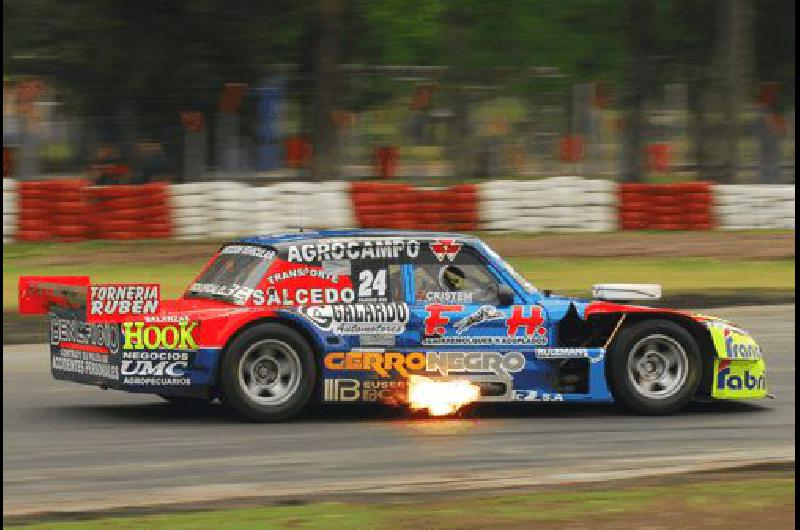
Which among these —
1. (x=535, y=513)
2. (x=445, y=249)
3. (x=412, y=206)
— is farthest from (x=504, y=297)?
(x=412, y=206)

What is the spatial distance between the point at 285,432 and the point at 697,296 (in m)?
10.1

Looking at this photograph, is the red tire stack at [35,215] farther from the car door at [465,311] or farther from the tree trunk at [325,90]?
the car door at [465,311]

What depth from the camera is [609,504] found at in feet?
25.7

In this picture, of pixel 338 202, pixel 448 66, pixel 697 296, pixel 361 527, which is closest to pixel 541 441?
pixel 361 527

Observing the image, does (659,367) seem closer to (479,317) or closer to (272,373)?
(479,317)

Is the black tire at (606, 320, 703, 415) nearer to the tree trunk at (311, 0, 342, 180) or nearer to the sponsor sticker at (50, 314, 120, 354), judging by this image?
the sponsor sticker at (50, 314, 120, 354)

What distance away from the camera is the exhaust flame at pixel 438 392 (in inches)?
427

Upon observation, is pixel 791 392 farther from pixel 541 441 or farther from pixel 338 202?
pixel 338 202

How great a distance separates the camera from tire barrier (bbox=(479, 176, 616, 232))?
26.5 metres

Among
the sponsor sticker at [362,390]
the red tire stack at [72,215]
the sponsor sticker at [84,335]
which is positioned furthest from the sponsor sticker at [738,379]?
the red tire stack at [72,215]

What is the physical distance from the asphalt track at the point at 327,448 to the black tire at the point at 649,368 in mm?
151

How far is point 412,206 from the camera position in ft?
83.2

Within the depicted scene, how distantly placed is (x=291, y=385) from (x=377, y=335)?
640mm

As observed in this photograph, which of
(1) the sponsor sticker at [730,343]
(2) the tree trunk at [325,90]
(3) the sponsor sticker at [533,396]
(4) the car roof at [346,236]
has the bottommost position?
(3) the sponsor sticker at [533,396]
